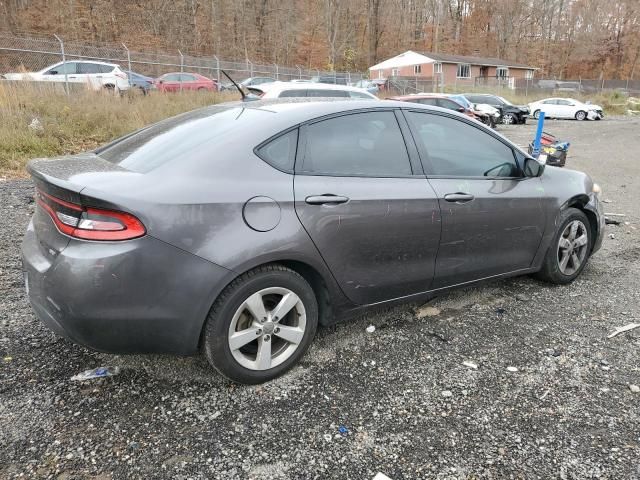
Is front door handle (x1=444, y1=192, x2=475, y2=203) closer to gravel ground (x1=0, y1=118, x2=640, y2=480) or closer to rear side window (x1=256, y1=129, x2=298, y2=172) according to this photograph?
gravel ground (x1=0, y1=118, x2=640, y2=480)

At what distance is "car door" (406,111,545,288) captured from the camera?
326cm

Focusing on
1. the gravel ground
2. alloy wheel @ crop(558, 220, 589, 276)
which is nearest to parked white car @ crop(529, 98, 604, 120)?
alloy wheel @ crop(558, 220, 589, 276)

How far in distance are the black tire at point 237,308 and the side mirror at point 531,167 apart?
2.06 meters

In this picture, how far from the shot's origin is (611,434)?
2385 mm

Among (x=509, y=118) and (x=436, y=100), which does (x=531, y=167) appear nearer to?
(x=436, y=100)

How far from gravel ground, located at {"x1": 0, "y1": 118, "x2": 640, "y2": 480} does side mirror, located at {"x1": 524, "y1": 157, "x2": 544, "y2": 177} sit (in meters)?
1.05

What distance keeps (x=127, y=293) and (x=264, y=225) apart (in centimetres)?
73

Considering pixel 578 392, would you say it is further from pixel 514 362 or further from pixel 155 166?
pixel 155 166

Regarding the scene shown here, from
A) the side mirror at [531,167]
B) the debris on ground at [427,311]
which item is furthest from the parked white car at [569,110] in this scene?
the debris on ground at [427,311]

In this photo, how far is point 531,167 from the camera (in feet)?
12.3

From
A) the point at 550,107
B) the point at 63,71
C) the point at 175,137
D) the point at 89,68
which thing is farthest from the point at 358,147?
the point at 550,107

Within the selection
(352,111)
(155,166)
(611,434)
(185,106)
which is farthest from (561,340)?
(185,106)

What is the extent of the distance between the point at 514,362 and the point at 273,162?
6.21 feet

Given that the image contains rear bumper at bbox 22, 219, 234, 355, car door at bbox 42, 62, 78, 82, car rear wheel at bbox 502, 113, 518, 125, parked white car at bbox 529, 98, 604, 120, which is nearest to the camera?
rear bumper at bbox 22, 219, 234, 355
